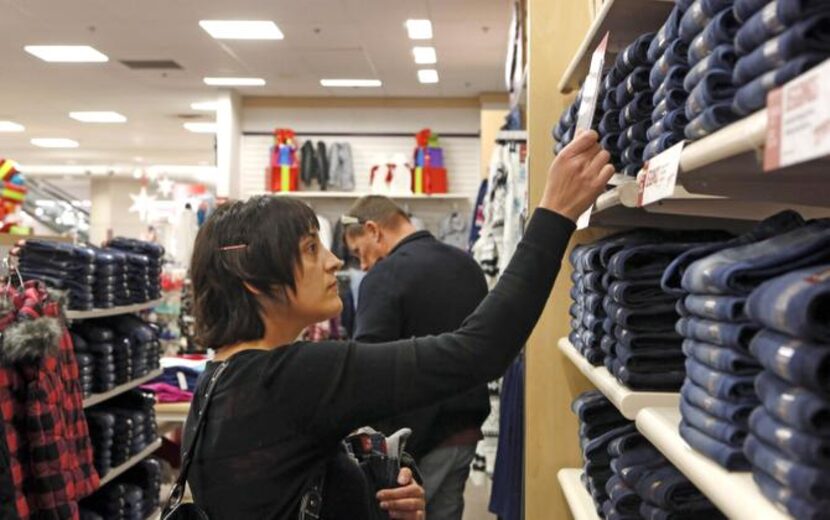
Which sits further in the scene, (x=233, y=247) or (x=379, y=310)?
(x=379, y=310)

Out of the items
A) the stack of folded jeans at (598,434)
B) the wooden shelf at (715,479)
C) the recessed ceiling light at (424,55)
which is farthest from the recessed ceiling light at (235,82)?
the wooden shelf at (715,479)

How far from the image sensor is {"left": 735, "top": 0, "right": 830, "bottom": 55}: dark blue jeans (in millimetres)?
912

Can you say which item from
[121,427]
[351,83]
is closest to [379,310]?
[121,427]

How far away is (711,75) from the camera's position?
1161 millimetres

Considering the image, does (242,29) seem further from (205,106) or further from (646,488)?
(646,488)

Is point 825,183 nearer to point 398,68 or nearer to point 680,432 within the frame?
point 680,432

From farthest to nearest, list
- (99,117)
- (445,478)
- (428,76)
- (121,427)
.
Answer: (99,117)
(428,76)
(121,427)
(445,478)

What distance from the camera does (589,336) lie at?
6.68 feet

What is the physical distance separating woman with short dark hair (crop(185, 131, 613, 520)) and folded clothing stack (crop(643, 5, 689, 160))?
114 millimetres

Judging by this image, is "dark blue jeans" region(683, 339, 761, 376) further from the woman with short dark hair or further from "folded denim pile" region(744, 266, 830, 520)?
the woman with short dark hair

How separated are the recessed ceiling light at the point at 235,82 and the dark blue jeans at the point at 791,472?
959 centimetres

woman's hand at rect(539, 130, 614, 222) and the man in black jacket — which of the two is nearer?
woman's hand at rect(539, 130, 614, 222)

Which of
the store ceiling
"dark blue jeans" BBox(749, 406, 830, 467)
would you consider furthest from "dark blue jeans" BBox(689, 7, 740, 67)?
the store ceiling

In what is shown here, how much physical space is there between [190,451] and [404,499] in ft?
1.50
